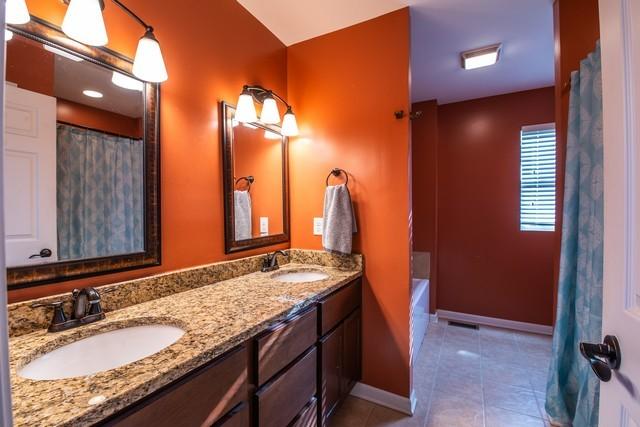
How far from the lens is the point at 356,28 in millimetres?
1904

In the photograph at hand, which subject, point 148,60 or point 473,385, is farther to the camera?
point 473,385

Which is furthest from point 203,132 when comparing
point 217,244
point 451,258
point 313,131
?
point 451,258

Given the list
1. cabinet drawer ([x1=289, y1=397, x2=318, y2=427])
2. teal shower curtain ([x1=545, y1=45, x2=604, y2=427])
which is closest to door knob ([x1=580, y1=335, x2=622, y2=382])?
teal shower curtain ([x1=545, y1=45, x2=604, y2=427])

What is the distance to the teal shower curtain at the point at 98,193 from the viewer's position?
0.97 m

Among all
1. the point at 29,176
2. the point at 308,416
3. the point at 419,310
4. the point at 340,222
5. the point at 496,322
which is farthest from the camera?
the point at 496,322

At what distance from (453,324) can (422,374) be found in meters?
1.18

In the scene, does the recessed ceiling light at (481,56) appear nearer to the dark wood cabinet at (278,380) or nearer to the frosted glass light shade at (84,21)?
the dark wood cabinet at (278,380)

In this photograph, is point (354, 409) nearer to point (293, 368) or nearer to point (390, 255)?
point (293, 368)

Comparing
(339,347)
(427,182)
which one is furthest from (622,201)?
(427,182)

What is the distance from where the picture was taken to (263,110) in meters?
1.80

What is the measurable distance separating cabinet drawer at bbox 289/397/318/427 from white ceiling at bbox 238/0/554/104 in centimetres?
230

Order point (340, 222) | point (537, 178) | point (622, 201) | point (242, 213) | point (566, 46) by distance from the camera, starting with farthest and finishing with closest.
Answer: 1. point (537, 178)
2. point (340, 222)
3. point (242, 213)
4. point (566, 46)
5. point (622, 201)

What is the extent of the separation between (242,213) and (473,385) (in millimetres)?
2093

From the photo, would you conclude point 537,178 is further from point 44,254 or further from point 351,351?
point 44,254
